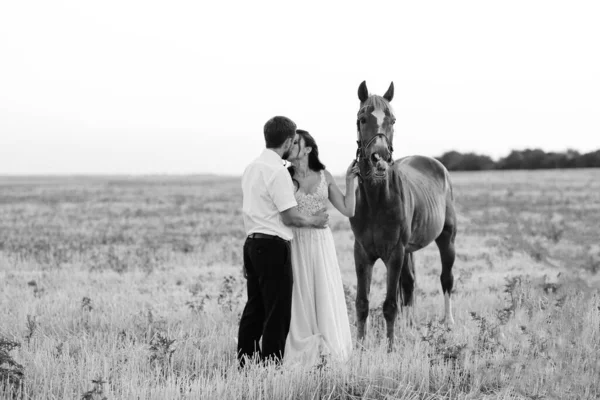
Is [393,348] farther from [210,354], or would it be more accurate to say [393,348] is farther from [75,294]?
[75,294]

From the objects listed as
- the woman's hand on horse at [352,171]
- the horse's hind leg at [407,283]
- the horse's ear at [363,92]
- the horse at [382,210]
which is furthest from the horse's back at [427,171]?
the woman's hand on horse at [352,171]

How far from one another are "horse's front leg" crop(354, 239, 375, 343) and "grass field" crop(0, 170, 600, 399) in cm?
23

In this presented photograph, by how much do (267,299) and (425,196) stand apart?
301 cm

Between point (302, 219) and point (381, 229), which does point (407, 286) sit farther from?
point (302, 219)

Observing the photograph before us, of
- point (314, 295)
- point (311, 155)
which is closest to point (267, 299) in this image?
point (314, 295)

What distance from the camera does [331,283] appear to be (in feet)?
17.6

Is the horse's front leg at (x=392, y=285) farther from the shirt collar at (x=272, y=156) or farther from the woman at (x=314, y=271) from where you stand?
the shirt collar at (x=272, y=156)

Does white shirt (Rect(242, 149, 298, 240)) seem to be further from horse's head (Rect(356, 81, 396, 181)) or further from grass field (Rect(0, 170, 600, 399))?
grass field (Rect(0, 170, 600, 399))

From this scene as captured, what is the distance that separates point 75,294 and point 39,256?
188 inches

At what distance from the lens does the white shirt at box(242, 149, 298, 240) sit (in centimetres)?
479

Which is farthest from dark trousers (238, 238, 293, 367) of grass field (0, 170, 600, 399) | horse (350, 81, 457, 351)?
horse (350, 81, 457, 351)

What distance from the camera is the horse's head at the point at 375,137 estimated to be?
A: 5406mm

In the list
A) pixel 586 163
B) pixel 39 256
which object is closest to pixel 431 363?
pixel 39 256

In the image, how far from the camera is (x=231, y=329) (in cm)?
652
